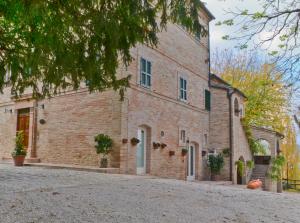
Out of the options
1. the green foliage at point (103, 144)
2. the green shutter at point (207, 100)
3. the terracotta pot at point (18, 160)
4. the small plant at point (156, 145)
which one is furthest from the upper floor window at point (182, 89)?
the terracotta pot at point (18, 160)

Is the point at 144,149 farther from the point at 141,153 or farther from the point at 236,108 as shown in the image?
the point at 236,108

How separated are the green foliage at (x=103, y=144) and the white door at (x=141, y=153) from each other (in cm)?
168

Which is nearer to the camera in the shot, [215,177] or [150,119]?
[150,119]

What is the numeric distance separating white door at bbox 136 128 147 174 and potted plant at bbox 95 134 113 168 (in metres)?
1.67

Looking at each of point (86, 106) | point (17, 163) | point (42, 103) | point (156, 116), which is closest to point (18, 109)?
point (42, 103)

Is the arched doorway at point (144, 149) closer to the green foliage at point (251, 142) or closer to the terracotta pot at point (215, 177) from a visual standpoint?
the terracotta pot at point (215, 177)

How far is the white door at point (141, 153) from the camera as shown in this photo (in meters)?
15.2

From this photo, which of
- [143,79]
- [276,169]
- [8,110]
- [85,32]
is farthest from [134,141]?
[276,169]

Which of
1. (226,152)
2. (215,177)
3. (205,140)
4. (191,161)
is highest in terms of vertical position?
(205,140)

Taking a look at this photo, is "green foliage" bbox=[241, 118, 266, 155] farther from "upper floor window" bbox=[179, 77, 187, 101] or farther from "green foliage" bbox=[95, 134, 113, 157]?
"green foliage" bbox=[95, 134, 113, 157]

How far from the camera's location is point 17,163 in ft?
51.2

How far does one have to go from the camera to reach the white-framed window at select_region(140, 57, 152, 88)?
1569cm

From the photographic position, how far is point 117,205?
708cm

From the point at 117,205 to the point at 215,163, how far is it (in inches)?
578
